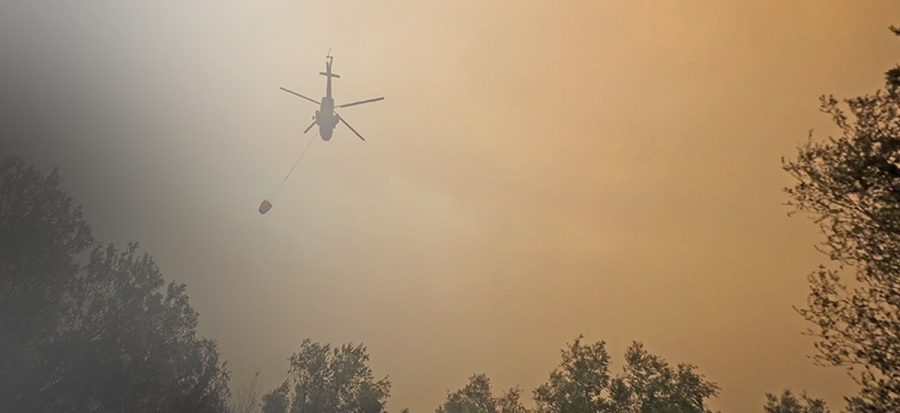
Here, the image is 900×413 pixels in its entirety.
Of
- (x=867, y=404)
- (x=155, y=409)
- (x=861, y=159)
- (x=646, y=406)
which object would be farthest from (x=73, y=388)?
(x=646, y=406)

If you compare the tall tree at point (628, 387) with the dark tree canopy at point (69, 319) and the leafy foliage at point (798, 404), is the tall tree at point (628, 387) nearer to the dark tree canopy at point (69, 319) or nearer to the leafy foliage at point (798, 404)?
the leafy foliage at point (798, 404)

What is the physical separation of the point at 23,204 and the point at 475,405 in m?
61.8

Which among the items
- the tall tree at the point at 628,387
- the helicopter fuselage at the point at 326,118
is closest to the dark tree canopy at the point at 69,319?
the helicopter fuselage at the point at 326,118

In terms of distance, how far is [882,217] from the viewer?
16.1 metres

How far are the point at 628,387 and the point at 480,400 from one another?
30680mm

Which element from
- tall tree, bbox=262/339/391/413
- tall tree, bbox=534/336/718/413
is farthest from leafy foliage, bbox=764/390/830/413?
tall tree, bbox=262/339/391/413

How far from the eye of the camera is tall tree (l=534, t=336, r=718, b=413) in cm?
4866

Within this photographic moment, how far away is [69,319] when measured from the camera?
117ft

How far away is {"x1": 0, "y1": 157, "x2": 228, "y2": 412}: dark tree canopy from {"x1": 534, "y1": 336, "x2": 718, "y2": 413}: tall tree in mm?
41740

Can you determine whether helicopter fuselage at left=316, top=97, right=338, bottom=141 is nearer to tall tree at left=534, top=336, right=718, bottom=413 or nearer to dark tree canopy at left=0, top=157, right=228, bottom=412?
dark tree canopy at left=0, top=157, right=228, bottom=412

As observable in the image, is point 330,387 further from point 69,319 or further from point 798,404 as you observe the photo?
point 798,404

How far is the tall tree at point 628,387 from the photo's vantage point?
160 feet

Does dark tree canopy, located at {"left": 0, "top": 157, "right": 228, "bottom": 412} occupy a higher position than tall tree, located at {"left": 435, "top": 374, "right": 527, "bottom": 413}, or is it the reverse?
tall tree, located at {"left": 435, "top": 374, "right": 527, "bottom": 413}

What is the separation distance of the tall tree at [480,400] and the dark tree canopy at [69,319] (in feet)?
147
